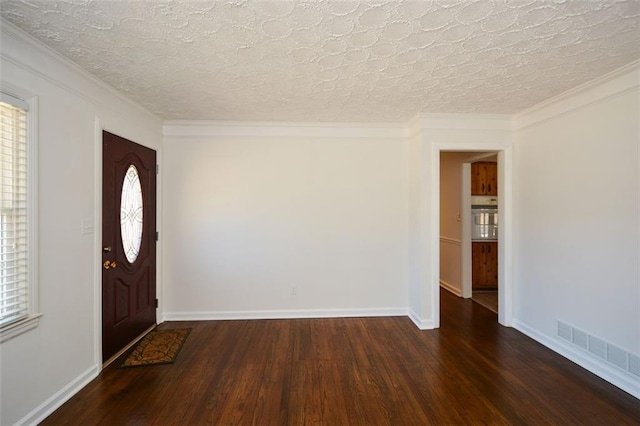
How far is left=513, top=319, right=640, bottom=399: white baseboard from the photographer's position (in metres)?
2.20

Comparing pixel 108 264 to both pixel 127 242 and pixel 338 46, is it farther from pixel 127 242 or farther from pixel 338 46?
pixel 338 46

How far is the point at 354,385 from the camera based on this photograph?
230 cm

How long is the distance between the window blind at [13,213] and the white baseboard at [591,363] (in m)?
4.36

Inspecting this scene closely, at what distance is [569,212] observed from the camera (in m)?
2.72

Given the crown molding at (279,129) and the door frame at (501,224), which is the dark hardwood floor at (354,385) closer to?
the door frame at (501,224)

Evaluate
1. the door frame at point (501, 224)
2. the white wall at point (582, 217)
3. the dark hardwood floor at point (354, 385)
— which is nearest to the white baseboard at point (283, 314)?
the dark hardwood floor at point (354, 385)

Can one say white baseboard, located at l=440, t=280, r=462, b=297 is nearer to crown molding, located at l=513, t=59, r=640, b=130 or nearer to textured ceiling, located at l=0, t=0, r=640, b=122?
crown molding, located at l=513, t=59, r=640, b=130

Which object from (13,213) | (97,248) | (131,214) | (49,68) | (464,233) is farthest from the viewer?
(464,233)

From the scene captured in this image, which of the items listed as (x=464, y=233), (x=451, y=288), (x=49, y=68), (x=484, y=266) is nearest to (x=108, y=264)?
(x=49, y=68)

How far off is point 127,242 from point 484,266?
17.2 ft

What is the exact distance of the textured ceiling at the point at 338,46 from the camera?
61.9 inches

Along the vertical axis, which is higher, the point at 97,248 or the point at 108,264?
the point at 97,248

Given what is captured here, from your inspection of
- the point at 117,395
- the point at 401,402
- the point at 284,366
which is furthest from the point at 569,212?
the point at 117,395

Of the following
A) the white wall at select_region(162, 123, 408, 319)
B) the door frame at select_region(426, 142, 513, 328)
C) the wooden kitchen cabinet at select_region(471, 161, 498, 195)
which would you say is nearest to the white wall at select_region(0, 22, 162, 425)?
the white wall at select_region(162, 123, 408, 319)
